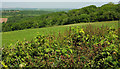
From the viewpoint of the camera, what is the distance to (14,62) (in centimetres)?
335

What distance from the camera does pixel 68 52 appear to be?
350cm

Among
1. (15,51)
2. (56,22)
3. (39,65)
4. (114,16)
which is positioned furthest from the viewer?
(56,22)

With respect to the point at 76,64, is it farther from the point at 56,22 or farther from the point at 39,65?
the point at 56,22

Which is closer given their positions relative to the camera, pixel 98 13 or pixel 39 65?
pixel 39 65

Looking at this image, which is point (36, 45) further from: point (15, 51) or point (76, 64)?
point (76, 64)

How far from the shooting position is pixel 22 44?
3.57 metres

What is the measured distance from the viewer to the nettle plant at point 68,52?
3.28 metres

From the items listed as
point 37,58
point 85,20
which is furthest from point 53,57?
point 85,20

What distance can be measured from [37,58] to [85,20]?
26.8ft

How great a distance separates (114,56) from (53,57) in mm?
1437

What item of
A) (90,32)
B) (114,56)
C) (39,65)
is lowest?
(39,65)

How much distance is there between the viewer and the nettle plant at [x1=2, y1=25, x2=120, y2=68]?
3.28 m

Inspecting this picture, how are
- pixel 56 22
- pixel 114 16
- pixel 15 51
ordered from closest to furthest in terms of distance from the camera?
pixel 15 51, pixel 114 16, pixel 56 22

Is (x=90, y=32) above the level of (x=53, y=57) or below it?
above
